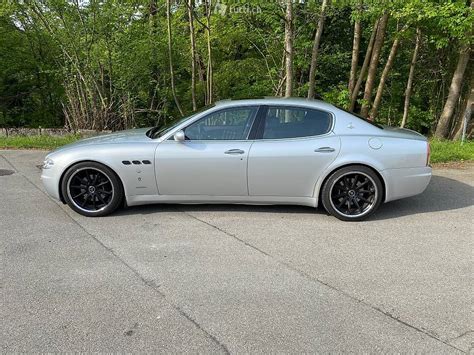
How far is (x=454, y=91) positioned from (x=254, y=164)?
30.4 ft

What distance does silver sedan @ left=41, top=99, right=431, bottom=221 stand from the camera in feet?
15.7

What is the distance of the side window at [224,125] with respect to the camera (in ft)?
16.2

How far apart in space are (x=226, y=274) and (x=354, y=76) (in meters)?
10.4

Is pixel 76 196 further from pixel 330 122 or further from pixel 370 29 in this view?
pixel 370 29

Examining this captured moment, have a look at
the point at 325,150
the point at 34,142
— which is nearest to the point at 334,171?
the point at 325,150

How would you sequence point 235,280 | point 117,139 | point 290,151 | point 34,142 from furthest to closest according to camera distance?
point 34,142 → point 117,139 → point 290,151 → point 235,280

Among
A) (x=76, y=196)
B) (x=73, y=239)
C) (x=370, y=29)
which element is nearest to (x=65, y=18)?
(x=76, y=196)

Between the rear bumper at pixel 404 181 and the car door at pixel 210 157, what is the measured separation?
5.46ft

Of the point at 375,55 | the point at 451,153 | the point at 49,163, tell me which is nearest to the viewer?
the point at 49,163

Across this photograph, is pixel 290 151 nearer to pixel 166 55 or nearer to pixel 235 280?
pixel 235 280

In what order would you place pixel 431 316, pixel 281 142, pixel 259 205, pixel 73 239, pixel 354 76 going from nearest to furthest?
Result: pixel 431 316
pixel 73 239
pixel 281 142
pixel 259 205
pixel 354 76

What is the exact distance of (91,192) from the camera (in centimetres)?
495

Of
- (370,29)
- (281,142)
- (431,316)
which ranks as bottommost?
(431,316)

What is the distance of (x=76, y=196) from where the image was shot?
16.3 ft
